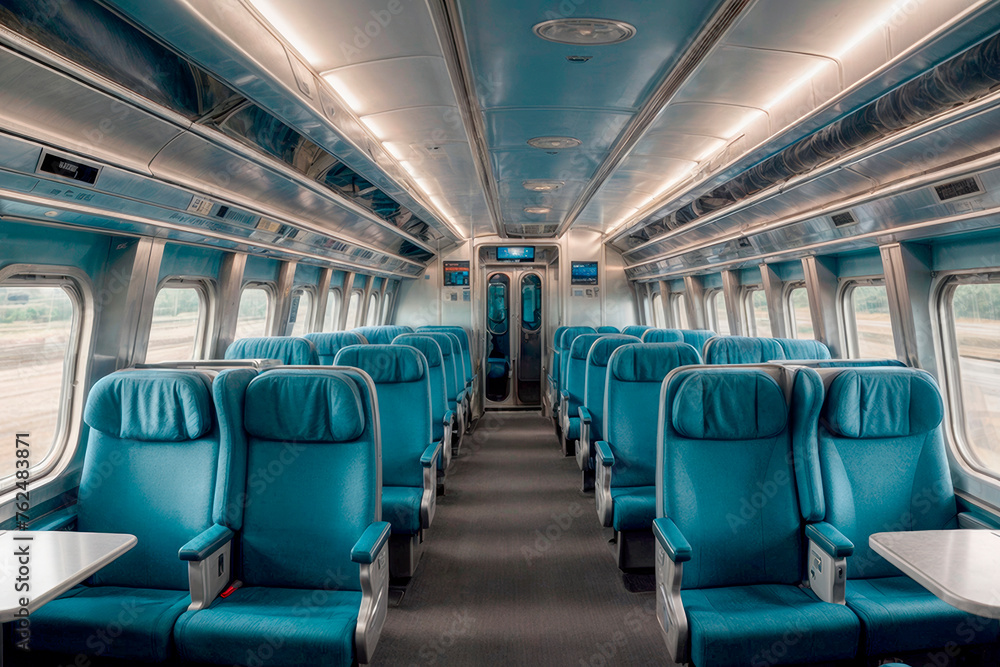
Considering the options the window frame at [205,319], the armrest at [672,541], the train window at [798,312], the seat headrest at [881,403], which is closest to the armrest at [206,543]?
the armrest at [672,541]

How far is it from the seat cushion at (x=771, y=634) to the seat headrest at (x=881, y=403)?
0.90 meters

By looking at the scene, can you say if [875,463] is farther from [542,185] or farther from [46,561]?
[542,185]

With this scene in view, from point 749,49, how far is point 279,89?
2.22 m

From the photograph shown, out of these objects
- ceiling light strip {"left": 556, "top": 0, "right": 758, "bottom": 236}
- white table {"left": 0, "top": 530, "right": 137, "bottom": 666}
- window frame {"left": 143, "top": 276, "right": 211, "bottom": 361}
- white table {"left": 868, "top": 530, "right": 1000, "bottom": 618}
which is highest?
ceiling light strip {"left": 556, "top": 0, "right": 758, "bottom": 236}

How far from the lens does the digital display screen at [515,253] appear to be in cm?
1138

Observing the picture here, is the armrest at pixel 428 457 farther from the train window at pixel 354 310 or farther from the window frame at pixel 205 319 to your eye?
the train window at pixel 354 310

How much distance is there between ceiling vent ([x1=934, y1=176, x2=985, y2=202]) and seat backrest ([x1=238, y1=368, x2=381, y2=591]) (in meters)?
3.19

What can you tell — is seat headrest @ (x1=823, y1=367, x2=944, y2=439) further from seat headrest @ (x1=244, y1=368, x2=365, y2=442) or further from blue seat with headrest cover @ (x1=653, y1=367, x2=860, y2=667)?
seat headrest @ (x1=244, y1=368, x2=365, y2=442)

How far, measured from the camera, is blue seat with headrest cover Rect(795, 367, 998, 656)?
2.93 m

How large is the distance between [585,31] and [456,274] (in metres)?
9.20

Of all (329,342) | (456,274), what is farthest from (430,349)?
(456,274)

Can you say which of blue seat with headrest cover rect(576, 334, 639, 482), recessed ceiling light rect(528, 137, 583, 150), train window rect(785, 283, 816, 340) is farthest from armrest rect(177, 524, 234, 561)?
train window rect(785, 283, 816, 340)

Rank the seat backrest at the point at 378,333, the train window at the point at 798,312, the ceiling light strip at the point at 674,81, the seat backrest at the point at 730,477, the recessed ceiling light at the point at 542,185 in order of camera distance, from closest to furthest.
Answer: the ceiling light strip at the point at 674,81 → the seat backrest at the point at 730,477 → the recessed ceiling light at the point at 542,185 → the train window at the point at 798,312 → the seat backrest at the point at 378,333

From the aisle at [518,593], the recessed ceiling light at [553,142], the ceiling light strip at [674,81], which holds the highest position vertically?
the recessed ceiling light at [553,142]
